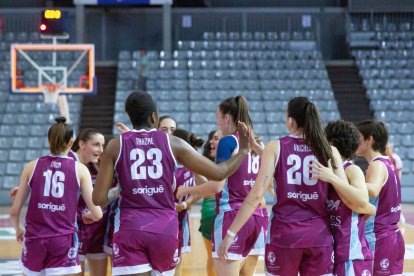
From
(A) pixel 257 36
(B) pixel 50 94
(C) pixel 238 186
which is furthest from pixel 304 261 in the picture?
(A) pixel 257 36

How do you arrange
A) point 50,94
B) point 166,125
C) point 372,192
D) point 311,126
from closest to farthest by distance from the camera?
1. point 311,126
2. point 372,192
3. point 166,125
4. point 50,94

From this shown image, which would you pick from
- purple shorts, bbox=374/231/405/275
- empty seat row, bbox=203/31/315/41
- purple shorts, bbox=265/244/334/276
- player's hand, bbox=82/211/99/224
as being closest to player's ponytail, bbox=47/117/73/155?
player's hand, bbox=82/211/99/224

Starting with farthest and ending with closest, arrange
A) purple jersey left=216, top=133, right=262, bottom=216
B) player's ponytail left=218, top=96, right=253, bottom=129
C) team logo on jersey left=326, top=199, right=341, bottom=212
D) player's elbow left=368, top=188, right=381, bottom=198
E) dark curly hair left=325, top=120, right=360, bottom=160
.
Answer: purple jersey left=216, top=133, right=262, bottom=216 → player's ponytail left=218, top=96, right=253, bottom=129 → player's elbow left=368, top=188, right=381, bottom=198 → dark curly hair left=325, top=120, right=360, bottom=160 → team logo on jersey left=326, top=199, right=341, bottom=212

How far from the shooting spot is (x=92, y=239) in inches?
255

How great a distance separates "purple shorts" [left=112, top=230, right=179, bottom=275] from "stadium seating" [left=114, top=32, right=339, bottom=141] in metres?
15.1

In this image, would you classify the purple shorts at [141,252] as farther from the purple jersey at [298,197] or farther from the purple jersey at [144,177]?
the purple jersey at [298,197]

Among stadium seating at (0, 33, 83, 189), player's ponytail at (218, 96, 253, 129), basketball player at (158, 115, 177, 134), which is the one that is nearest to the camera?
player's ponytail at (218, 96, 253, 129)

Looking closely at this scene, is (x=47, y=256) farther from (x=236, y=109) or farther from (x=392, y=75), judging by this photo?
(x=392, y=75)

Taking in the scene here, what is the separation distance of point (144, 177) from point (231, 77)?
17.3 metres

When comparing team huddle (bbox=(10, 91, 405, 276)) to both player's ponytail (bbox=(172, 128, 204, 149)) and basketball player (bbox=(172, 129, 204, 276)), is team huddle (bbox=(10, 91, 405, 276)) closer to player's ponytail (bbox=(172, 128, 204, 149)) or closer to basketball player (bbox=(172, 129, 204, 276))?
basketball player (bbox=(172, 129, 204, 276))

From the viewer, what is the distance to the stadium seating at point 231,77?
2062cm

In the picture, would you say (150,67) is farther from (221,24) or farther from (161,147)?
(161,147)

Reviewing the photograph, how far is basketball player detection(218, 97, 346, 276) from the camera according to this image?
4719 mm

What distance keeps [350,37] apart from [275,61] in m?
2.99
